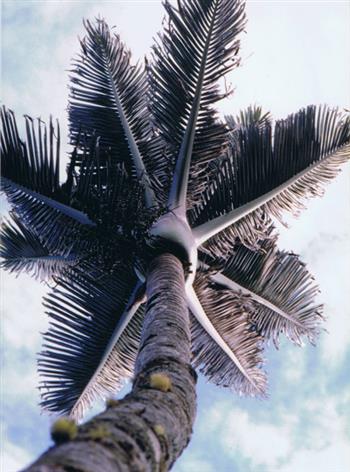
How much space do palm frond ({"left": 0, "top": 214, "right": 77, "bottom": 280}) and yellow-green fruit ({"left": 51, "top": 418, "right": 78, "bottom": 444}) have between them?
5.54 metres

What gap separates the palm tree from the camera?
5.39 meters

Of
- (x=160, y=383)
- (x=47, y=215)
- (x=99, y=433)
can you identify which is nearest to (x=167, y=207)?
(x=47, y=215)

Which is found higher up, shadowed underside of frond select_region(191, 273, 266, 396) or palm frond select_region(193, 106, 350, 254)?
palm frond select_region(193, 106, 350, 254)

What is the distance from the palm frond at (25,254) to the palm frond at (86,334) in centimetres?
116

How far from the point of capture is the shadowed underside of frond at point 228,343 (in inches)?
257

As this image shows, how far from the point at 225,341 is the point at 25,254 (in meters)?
3.20

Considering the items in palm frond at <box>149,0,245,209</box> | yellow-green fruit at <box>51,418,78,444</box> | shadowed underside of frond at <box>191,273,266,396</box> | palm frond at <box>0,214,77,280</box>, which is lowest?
shadowed underside of frond at <box>191,273,266,396</box>

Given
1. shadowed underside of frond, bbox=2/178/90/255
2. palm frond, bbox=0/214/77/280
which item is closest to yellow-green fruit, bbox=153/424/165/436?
shadowed underside of frond, bbox=2/178/90/255

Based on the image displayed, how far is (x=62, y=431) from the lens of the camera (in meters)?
1.73

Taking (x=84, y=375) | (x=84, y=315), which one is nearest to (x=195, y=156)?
(x=84, y=315)

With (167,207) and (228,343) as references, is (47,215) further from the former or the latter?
(228,343)

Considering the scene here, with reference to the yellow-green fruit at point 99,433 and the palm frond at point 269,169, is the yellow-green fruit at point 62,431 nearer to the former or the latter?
the yellow-green fruit at point 99,433

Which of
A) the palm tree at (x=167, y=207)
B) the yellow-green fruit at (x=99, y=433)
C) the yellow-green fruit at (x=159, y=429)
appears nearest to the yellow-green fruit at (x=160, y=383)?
the yellow-green fruit at (x=159, y=429)

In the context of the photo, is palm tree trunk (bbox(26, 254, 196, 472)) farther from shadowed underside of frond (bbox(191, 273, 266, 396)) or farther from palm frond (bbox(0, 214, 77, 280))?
palm frond (bbox(0, 214, 77, 280))
